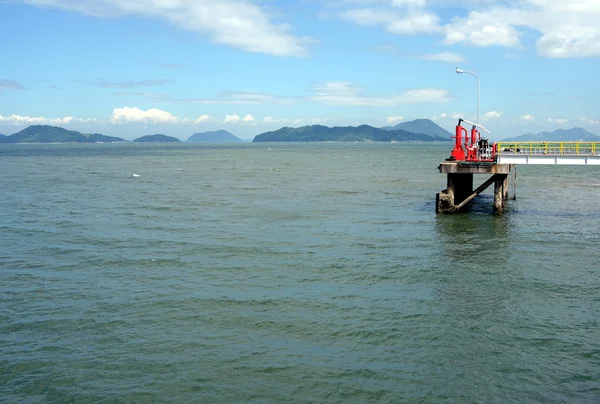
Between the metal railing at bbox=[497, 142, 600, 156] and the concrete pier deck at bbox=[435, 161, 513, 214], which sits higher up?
the metal railing at bbox=[497, 142, 600, 156]

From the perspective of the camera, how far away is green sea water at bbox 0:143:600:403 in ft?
45.9

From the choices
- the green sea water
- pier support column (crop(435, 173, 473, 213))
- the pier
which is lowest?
the green sea water

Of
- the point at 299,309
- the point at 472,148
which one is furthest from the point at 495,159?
the point at 299,309

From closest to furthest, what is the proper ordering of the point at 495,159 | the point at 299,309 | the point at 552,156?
the point at 299,309 < the point at 552,156 < the point at 495,159

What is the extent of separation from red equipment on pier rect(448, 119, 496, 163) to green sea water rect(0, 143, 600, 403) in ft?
15.0

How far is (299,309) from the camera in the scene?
62.2 ft

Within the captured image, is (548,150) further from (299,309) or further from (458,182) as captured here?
(299,309)

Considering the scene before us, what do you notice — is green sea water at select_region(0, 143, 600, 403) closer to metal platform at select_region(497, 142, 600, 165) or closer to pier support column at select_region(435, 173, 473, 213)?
pier support column at select_region(435, 173, 473, 213)

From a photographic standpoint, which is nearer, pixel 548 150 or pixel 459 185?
pixel 548 150

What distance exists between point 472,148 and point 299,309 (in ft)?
81.7

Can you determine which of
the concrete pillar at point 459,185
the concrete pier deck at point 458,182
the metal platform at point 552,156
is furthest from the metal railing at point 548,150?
the concrete pillar at point 459,185

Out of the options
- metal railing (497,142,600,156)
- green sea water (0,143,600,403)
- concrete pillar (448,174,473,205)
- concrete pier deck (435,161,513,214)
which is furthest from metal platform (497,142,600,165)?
green sea water (0,143,600,403)

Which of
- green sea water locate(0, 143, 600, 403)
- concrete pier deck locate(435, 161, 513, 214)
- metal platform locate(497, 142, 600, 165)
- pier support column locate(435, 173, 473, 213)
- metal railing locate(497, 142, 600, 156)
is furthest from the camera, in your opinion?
pier support column locate(435, 173, 473, 213)

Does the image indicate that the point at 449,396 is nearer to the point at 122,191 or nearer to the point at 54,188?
the point at 122,191
